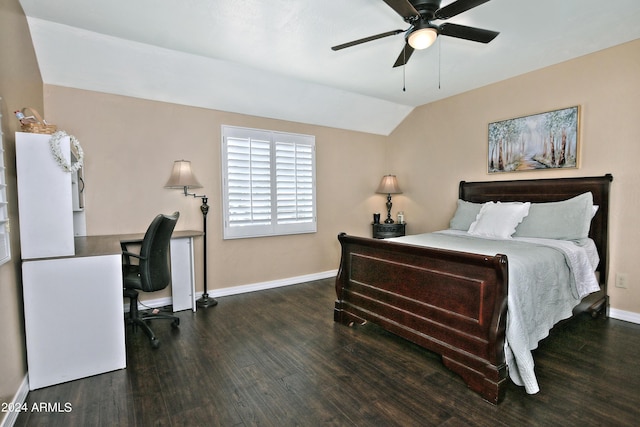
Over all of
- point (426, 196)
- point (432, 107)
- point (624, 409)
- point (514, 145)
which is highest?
point (432, 107)

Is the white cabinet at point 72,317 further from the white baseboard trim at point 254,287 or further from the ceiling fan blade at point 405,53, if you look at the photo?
the ceiling fan blade at point 405,53

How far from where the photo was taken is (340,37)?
278 cm

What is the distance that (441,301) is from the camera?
2.22 metres

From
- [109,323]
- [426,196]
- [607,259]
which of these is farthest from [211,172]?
[607,259]

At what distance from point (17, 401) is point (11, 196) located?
120 centimetres

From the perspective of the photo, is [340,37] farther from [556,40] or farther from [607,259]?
[607,259]

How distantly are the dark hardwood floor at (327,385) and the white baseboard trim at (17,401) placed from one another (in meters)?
0.04

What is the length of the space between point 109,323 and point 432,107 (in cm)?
464

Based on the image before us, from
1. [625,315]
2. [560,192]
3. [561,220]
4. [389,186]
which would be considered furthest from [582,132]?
[389,186]

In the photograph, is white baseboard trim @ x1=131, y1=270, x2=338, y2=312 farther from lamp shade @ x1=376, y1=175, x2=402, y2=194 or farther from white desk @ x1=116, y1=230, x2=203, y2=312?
lamp shade @ x1=376, y1=175, x2=402, y2=194

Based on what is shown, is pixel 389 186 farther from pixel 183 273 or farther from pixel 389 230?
pixel 183 273

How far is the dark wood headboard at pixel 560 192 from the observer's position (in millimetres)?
3107

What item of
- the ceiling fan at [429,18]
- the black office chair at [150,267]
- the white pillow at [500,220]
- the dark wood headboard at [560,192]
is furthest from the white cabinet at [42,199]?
the dark wood headboard at [560,192]

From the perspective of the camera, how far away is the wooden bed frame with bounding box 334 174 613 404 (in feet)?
6.27
